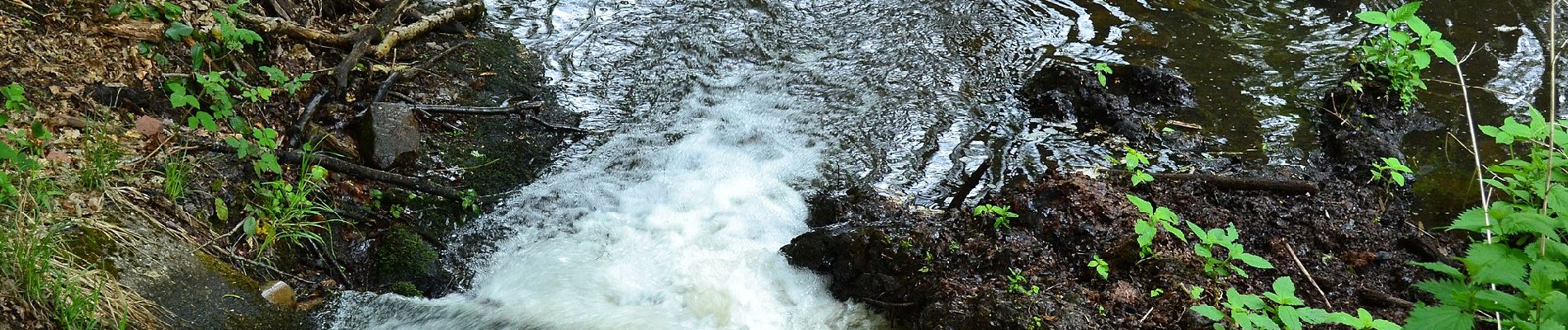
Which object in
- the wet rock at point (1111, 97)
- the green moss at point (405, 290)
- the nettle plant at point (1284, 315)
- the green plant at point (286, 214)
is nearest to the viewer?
the nettle plant at point (1284, 315)

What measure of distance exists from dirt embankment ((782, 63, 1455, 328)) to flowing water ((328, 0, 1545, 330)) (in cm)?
25

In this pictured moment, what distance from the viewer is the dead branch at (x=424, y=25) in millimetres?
5297

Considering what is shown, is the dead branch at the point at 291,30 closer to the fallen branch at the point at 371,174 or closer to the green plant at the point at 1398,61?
the fallen branch at the point at 371,174

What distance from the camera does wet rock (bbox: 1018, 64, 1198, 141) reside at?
545 centimetres

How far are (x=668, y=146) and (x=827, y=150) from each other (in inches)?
37.3

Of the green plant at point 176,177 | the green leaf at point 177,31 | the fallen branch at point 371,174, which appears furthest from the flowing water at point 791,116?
the green leaf at point 177,31

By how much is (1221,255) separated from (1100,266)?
583mm

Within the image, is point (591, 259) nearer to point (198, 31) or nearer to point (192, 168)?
point (192, 168)

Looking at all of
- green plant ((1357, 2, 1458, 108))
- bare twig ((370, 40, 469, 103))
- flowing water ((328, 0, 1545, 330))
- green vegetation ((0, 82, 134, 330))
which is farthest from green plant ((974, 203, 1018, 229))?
green vegetation ((0, 82, 134, 330))

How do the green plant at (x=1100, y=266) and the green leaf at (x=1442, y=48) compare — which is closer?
the green plant at (x=1100, y=266)

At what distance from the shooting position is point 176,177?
366 cm

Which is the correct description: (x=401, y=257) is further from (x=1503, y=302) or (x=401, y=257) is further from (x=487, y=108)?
(x=1503, y=302)

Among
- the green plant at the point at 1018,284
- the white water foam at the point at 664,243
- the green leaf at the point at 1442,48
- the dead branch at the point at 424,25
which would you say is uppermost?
the green leaf at the point at 1442,48

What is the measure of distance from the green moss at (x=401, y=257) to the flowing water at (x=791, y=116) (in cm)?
16
